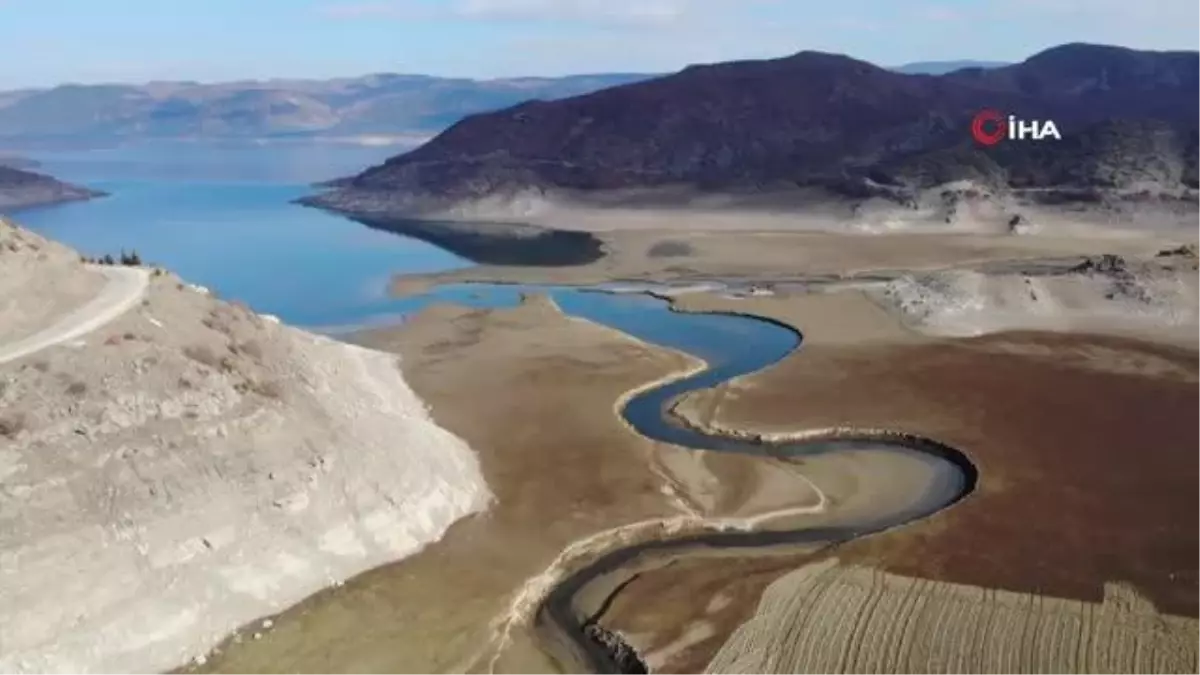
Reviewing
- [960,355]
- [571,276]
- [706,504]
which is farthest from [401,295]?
[706,504]

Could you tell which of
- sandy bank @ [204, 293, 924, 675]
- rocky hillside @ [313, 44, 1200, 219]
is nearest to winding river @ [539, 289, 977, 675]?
sandy bank @ [204, 293, 924, 675]

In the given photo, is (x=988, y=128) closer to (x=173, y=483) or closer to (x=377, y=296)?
(x=377, y=296)

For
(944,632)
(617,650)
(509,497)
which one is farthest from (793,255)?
(617,650)

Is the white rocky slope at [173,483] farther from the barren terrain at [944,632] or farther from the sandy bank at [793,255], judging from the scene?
the sandy bank at [793,255]

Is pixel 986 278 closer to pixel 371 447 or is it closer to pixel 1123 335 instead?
pixel 1123 335

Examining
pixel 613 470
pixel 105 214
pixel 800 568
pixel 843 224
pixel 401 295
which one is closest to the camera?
pixel 800 568

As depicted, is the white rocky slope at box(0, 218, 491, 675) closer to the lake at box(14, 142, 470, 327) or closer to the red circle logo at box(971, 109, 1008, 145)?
the lake at box(14, 142, 470, 327)
